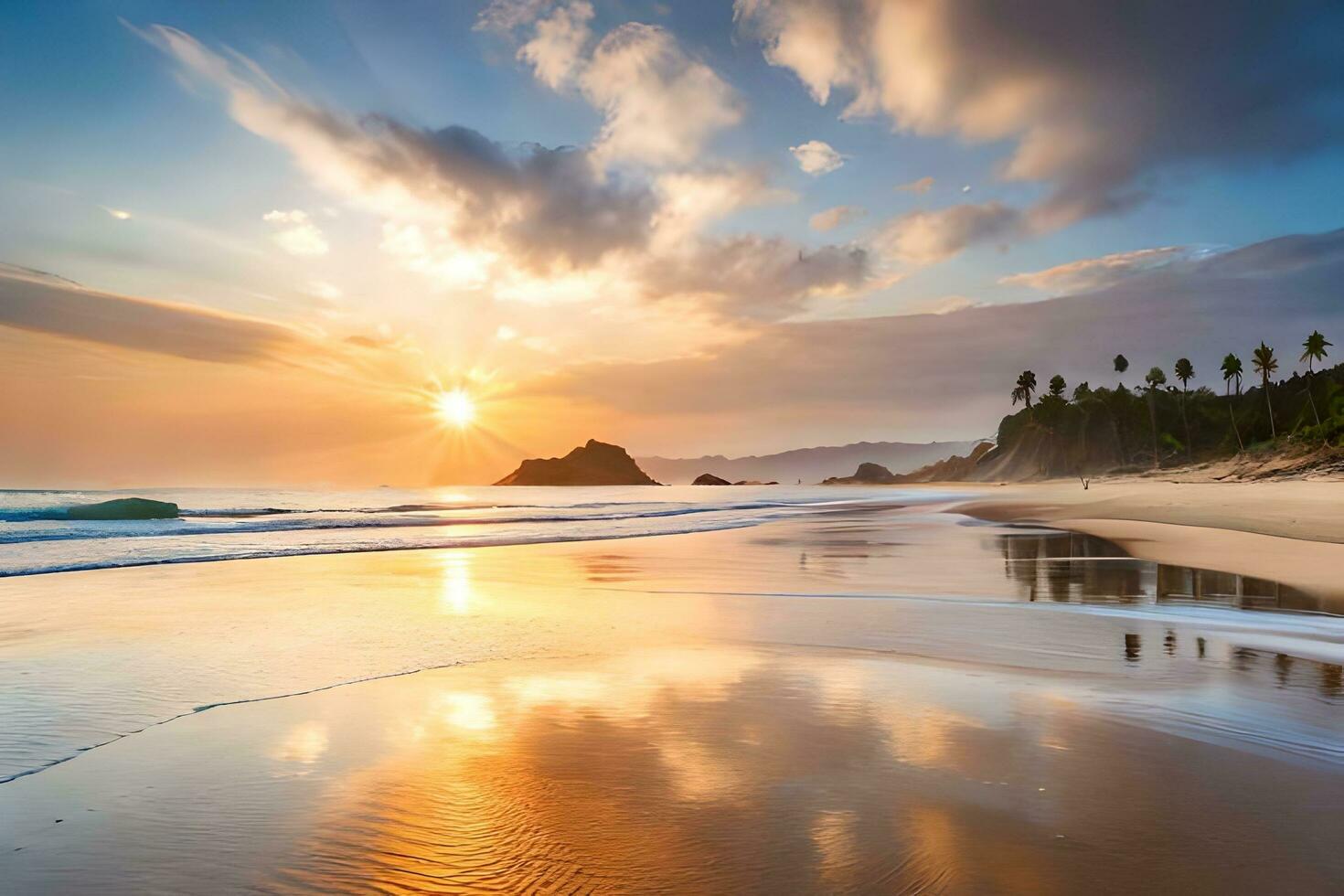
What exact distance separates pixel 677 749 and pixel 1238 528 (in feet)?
98.4

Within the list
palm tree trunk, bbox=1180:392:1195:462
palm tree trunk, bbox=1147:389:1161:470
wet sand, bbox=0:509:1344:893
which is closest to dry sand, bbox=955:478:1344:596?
wet sand, bbox=0:509:1344:893

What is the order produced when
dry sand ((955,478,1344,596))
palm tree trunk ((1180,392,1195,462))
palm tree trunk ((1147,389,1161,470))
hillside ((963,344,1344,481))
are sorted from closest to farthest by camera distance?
dry sand ((955,478,1344,596)) → hillside ((963,344,1344,481)) → palm tree trunk ((1180,392,1195,462)) → palm tree trunk ((1147,389,1161,470))

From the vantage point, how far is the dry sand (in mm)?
16812

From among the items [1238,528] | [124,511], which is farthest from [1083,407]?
[124,511]

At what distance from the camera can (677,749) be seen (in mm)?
5520

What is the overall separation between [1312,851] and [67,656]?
1232 centimetres

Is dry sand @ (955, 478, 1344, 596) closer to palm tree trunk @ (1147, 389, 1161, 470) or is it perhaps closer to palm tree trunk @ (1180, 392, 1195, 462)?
palm tree trunk @ (1180, 392, 1195, 462)

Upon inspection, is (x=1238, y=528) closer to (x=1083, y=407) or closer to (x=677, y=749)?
(x=677, y=749)

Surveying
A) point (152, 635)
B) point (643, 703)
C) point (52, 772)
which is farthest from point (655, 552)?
point (52, 772)

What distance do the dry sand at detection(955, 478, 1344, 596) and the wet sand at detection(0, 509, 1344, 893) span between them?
5.39m

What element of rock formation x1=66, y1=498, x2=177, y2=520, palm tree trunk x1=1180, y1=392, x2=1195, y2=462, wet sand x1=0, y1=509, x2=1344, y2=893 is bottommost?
wet sand x1=0, y1=509, x2=1344, y2=893

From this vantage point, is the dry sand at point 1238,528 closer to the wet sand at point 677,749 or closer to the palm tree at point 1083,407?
the wet sand at point 677,749

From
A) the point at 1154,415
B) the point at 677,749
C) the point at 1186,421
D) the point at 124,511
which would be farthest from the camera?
the point at 1154,415

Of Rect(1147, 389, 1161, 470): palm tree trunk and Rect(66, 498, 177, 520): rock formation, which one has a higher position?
Rect(1147, 389, 1161, 470): palm tree trunk
